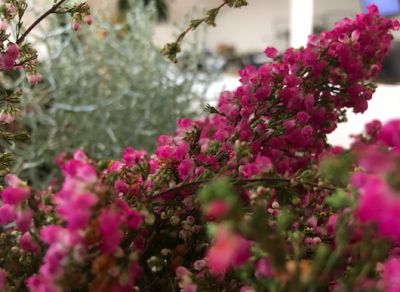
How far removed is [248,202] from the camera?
10.5 inches

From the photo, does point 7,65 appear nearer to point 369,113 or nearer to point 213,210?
point 213,210

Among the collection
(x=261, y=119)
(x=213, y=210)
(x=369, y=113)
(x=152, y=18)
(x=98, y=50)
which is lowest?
(x=213, y=210)

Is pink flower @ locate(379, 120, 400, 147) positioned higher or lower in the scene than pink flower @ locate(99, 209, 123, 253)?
higher

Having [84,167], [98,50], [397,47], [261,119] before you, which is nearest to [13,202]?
[84,167]

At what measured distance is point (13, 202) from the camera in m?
0.22

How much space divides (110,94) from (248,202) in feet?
3.19

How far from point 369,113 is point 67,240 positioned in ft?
3.74

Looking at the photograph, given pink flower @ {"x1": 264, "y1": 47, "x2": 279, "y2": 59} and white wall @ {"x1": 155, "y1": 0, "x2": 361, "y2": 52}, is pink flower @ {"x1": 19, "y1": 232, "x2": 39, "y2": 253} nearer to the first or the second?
pink flower @ {"x1": 264, "y1": 47, "x2": 279, "y2": 59}

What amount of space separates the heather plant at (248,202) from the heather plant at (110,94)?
662 mm

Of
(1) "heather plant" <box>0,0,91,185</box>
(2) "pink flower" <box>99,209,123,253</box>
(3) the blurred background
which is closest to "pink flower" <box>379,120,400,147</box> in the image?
(2) "pink flower" <box>99,209,123,253</box>

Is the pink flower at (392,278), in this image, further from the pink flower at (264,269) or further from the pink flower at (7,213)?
the pink flower at (7,213)

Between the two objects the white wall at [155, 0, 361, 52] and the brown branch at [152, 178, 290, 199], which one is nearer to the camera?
the brown branch at [152, 178, 290, 199]

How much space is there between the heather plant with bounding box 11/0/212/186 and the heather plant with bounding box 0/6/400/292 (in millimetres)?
662

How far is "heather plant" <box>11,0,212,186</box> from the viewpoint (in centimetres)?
104
